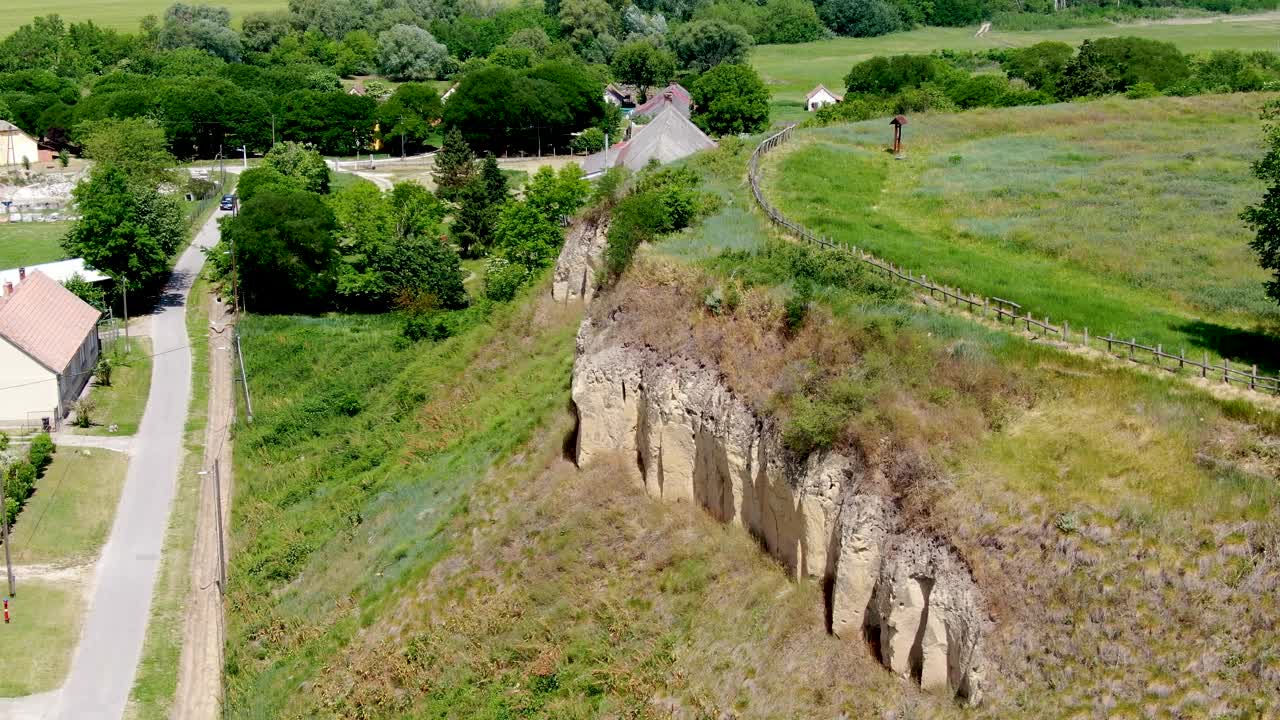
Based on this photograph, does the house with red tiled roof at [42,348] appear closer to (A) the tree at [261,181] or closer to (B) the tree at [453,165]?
(A) the tree at [261,181]

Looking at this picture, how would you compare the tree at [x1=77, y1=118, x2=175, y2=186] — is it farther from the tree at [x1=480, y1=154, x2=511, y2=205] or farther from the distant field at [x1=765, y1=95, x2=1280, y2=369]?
the distant field at [x1=765, y1=95, x2=1280, y2=369]

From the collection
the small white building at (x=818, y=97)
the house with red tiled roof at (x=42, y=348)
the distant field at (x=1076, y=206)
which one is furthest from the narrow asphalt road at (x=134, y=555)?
the small white building at (x=818, y=97)

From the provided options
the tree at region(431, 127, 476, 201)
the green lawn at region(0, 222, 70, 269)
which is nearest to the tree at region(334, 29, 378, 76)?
the green lawn at region(0, 222, 70, 269)

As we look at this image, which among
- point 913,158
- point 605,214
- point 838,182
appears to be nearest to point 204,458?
point 605,214

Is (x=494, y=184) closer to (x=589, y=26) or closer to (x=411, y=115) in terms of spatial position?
(x=411, y=115)

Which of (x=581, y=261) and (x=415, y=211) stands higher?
(x=581, y=261)

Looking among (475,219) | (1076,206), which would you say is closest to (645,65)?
(475,219)
